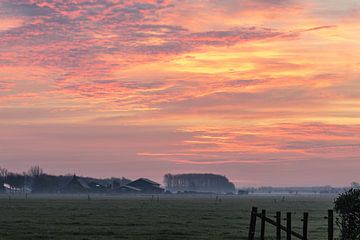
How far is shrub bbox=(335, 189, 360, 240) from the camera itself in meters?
26.3

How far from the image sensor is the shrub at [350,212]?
26312mm

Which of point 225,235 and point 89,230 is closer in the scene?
point 225,235

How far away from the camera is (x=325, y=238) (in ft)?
147

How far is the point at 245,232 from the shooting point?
50.9 m

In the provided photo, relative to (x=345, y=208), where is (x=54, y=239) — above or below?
below

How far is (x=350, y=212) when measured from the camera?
26.6 m

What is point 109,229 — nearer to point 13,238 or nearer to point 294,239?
point 13,238

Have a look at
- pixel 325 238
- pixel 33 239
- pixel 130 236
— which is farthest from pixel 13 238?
pixel 325 238

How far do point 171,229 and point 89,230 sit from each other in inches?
276

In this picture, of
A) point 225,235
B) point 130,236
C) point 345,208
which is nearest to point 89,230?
point 130,236

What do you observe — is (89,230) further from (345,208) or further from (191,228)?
(345,208)

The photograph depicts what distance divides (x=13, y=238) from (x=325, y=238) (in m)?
22.4

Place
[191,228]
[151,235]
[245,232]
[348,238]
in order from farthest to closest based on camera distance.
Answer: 1. [191,228]
2. [245,232]
3. [151,235]
4. [348,238]

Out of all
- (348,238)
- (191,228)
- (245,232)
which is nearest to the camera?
(348,238)
